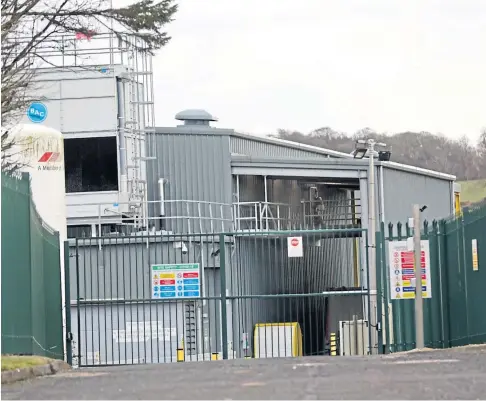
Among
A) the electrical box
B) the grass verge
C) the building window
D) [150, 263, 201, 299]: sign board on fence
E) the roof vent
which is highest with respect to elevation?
the roof vent

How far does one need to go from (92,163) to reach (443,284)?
1762 centimetres

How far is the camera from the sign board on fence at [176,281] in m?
22.5

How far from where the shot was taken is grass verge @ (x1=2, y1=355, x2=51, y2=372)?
45.0ft

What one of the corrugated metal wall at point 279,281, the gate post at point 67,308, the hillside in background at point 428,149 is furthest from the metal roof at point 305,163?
the hillside in background at point 428,149

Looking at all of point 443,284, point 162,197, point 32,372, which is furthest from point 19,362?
point 162,197

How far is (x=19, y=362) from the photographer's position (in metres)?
14.3

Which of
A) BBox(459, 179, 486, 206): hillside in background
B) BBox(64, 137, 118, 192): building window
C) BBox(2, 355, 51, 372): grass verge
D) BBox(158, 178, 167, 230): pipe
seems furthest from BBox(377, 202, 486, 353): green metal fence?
BBox(459, 179, 486, 206): hillside in background

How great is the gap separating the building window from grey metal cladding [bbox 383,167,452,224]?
939 cm

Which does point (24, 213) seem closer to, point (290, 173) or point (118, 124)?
point (118, 124)

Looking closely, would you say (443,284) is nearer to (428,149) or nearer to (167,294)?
(167,294)

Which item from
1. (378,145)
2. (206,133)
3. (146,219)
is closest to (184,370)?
(146,219)

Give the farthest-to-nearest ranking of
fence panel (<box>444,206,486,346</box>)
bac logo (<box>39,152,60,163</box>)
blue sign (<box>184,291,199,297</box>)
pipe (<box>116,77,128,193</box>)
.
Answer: pipe (<box>116,77,128,193</box>) < bac logo (<box>39,152,60,163</box>) < blue sign (<box>184,291,199,297</box>) < fence panel (<box>444,206,486,346</box>)

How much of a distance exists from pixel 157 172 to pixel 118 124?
482cm

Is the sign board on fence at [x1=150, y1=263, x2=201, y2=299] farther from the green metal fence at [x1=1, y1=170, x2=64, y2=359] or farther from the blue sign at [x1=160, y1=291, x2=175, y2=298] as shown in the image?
the green metal fence at [x1=1, y1=170, x2=64, y2=359]
